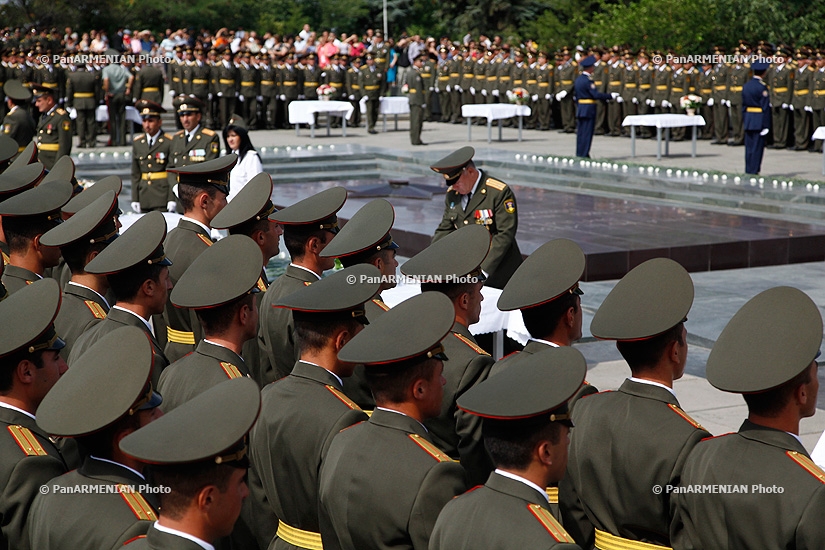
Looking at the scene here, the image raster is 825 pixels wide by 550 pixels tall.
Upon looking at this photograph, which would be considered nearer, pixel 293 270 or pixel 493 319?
pixel 293 270

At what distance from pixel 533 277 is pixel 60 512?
1990 millimetres

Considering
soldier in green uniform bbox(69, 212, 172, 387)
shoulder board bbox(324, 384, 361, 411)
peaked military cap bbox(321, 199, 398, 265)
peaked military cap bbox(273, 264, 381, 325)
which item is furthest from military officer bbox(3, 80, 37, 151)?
shoulder board bbox(324, 384, 361, 411)

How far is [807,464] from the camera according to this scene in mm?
3096

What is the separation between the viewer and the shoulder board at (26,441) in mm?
3506

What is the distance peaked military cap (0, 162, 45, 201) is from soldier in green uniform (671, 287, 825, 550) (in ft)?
16.3

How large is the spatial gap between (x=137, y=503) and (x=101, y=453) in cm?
18

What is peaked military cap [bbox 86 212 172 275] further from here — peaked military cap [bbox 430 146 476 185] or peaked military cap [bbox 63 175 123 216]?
peaked military cap [bbox 430 146 476 185]

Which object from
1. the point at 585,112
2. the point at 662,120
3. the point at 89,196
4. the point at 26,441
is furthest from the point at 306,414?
the point at 585,112

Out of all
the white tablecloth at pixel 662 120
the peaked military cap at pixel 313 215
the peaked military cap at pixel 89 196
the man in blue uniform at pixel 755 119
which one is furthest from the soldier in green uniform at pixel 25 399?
the white tablecloth at pixel 662 120

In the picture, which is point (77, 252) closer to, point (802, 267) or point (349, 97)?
point (802, 267)

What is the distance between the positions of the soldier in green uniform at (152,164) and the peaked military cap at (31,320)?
7.02 meters

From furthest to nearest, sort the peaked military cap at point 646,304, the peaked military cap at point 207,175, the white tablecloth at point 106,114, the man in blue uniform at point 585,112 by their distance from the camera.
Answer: the white tablecloth at point 106,114 < the man in blue uniform at point 585,112 < the peaked military cap at point 207,175 < the peaked military cap at point 646,304

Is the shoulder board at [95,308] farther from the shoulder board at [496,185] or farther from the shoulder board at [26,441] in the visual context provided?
the shoulder board at [496,185]

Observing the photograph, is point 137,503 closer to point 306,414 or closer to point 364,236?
point 306,414
